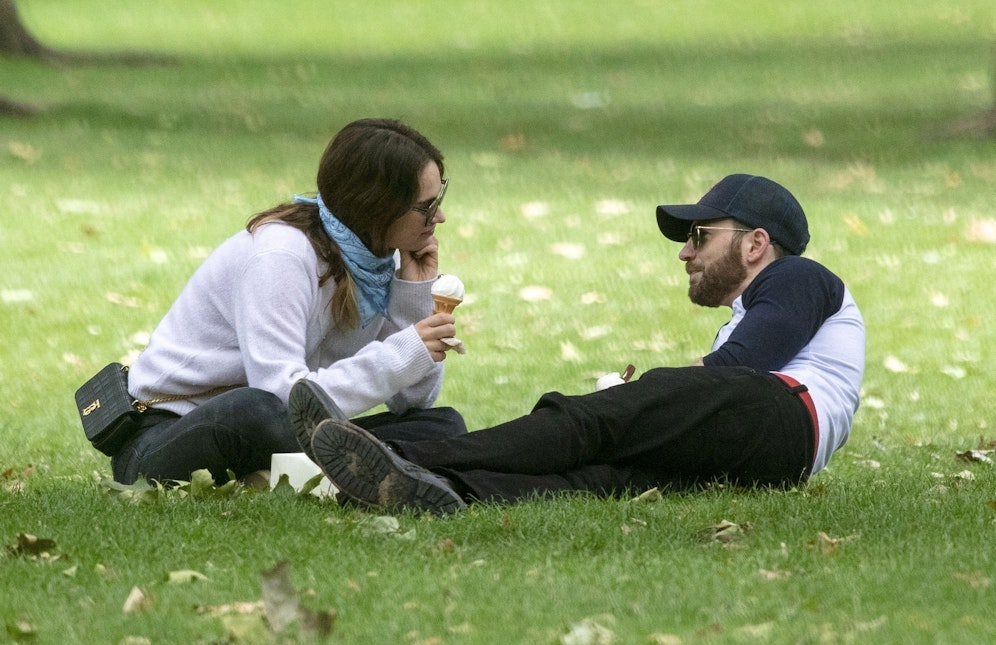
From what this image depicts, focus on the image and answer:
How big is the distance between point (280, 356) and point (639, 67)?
13.9m

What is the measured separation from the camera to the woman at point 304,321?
4.68 m

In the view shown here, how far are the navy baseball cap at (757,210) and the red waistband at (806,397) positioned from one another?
0.57 m

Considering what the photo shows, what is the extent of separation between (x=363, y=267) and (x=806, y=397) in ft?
4.40

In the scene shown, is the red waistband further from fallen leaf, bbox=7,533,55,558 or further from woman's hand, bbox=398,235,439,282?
fallen leaf, bbox=7,533,55,558

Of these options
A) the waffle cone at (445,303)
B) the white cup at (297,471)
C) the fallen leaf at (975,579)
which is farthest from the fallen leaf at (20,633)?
the fallen leaf at (975,579)

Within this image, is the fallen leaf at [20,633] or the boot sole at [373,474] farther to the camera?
the boot sole at [373,474]

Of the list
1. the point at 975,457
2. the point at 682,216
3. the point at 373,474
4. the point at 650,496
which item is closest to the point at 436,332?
the point at 373,474

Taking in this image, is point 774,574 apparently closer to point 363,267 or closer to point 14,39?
point 363,267

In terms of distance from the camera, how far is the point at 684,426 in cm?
457

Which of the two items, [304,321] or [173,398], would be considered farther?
[173,398]

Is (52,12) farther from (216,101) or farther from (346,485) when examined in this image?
(346,485)

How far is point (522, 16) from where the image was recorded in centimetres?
2247

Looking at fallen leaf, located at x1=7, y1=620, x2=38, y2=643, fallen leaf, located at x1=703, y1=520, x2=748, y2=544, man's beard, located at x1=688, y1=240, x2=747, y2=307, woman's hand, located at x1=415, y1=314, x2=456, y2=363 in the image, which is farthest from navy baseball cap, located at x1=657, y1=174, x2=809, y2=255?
fallen leaf, located at x1=7, y1=620, x2=38, y2=643

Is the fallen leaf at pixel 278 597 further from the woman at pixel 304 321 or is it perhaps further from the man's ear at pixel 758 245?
the man's ear at pixel 758 245
